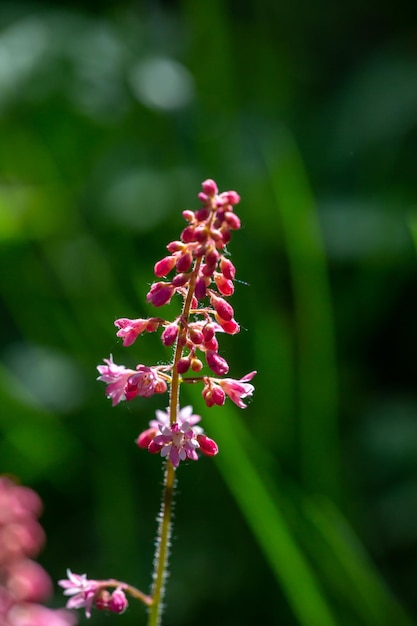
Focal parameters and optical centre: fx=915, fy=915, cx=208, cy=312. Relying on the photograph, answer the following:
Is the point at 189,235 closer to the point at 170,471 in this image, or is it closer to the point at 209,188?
the point at 209,188

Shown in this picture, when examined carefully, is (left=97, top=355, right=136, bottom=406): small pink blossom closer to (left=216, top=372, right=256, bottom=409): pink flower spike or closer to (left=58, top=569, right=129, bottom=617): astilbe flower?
(left=216, top=372, right=256, bottom=409): pink flower spike

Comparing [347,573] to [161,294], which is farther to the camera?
[347,573]

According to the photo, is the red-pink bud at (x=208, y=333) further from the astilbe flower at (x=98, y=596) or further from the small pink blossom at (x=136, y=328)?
the astilbe flower at (x=98, y=596)

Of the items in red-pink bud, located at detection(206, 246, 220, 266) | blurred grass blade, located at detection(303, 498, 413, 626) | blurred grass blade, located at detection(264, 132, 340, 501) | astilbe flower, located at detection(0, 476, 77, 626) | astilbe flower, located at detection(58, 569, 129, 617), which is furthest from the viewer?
blurred grass blade, located at detection(264, 132, 340, 501)

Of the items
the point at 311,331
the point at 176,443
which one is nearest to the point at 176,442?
the point at 176,443

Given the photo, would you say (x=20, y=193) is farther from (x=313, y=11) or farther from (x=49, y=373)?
(x=313, y=11)

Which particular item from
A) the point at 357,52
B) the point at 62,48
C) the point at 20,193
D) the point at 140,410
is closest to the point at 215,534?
the point at 140,410

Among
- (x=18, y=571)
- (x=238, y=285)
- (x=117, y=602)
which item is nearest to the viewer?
(x=117, y=602)

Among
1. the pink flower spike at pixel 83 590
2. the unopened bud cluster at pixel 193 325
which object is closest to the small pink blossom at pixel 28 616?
the pink flower spike at pixel 83 590

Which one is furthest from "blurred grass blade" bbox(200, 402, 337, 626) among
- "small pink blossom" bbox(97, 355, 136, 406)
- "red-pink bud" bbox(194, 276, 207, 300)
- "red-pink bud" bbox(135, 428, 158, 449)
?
"red-pink bud" bbox(194, 276, 207, 300)
